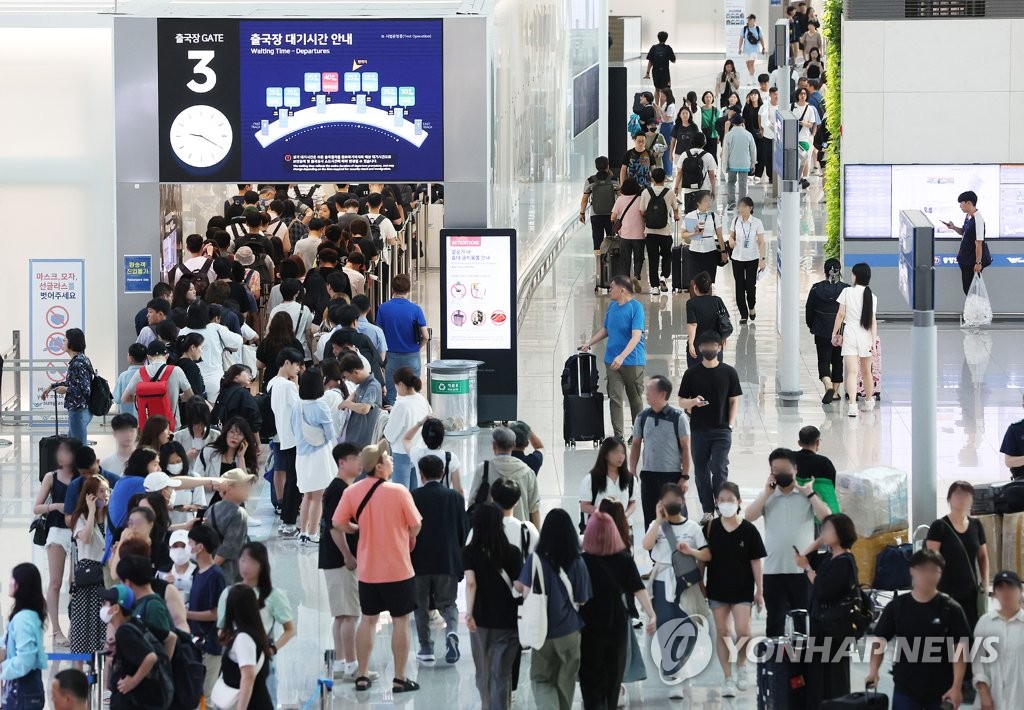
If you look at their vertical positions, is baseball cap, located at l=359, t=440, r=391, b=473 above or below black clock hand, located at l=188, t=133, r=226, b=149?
below

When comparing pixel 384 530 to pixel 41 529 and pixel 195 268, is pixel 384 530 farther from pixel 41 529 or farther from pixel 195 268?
pixel 195 268

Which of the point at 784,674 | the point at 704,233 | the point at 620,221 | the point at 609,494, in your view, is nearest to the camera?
the point at 784,674

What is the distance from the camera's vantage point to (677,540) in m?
10.1

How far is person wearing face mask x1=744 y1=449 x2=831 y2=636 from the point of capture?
34.4 feet

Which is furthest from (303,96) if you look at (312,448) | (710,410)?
(710,410)

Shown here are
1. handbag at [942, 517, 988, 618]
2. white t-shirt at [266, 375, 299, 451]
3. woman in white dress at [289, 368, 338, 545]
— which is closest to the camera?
handbag at [942, 517, 988, 618]

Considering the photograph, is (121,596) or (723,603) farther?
(723,603)

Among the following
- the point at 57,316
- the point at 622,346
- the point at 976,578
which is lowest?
the point at 976,578

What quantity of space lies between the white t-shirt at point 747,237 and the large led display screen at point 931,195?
6.02 ft

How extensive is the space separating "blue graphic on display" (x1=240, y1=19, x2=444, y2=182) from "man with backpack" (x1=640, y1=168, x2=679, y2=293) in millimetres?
5546

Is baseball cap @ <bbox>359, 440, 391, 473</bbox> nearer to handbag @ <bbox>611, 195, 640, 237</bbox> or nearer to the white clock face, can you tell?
the white clock face

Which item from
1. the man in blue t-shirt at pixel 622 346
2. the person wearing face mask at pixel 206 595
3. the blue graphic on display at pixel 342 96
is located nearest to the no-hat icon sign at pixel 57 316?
the blue graphic on display at pixel 342 96

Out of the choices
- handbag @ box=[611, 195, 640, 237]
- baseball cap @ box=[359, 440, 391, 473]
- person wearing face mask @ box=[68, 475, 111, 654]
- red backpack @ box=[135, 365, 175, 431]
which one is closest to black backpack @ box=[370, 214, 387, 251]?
handbag @ box=[611, 195, 640, 237]

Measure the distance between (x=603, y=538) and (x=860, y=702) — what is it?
164 centimetres
